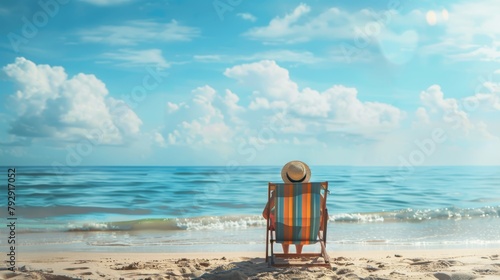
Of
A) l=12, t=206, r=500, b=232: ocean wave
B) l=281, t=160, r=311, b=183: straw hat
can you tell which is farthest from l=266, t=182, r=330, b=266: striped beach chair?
l=12, t=206, r=500, b=232: ocean wave

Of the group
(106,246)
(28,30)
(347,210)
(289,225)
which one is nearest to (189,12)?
(347,210)

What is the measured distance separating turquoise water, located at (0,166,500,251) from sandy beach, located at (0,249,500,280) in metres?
0.92

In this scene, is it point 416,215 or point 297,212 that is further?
point 416,215

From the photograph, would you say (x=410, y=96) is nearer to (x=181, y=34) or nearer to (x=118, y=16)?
(x=181, y=34)

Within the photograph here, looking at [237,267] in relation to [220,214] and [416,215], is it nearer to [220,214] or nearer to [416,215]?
[416,215]

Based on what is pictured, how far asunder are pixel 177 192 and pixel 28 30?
38.5ft

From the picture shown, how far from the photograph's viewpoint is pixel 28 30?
957 centimetres

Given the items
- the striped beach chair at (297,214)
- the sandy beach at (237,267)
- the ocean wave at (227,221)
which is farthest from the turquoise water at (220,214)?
the striped beach chair at (297,214)

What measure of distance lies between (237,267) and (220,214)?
26.2 feet

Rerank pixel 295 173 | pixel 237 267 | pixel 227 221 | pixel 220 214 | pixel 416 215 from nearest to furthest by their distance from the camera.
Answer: pixel 237 267 < pixel 295 173 < pixel 227 221 < pixel 416 215 < pixel 220 214

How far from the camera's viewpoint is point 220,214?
1323 cm

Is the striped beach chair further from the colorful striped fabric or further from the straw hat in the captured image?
the straw hat

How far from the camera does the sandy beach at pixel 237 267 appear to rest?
4.89 meters

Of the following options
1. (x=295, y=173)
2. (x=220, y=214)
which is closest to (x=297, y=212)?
(x=295, y=173)
